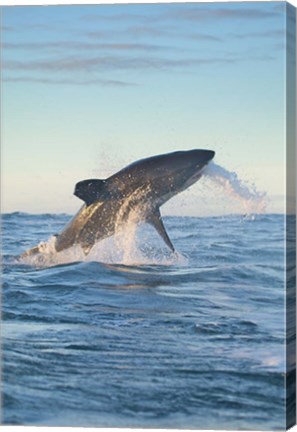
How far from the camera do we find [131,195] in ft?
47.8

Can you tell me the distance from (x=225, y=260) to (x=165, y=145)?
122 cm

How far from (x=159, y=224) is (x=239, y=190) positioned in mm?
831

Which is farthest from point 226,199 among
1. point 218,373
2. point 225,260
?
point 218,373

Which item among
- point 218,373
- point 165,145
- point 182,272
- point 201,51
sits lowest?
point 218,373

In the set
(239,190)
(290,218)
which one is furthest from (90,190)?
(290,218)

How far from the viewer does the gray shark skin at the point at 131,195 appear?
14.3 metres

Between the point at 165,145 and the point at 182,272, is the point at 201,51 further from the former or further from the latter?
the point at 182,272

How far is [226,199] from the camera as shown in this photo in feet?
46.6

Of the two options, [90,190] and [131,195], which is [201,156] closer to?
[131,195]

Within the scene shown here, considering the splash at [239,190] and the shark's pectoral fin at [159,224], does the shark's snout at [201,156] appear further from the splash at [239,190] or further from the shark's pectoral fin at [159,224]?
the shark's pectoral fin at [159,224]

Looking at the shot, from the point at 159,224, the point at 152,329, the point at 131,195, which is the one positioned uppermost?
the point at 131,195

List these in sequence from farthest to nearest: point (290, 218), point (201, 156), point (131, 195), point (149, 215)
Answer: point (131, 195), point (149, 215), point (201, 156), point (290, 218)

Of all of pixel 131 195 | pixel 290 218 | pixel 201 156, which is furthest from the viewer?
pixel 131 195

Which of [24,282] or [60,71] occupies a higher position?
[60,71]
